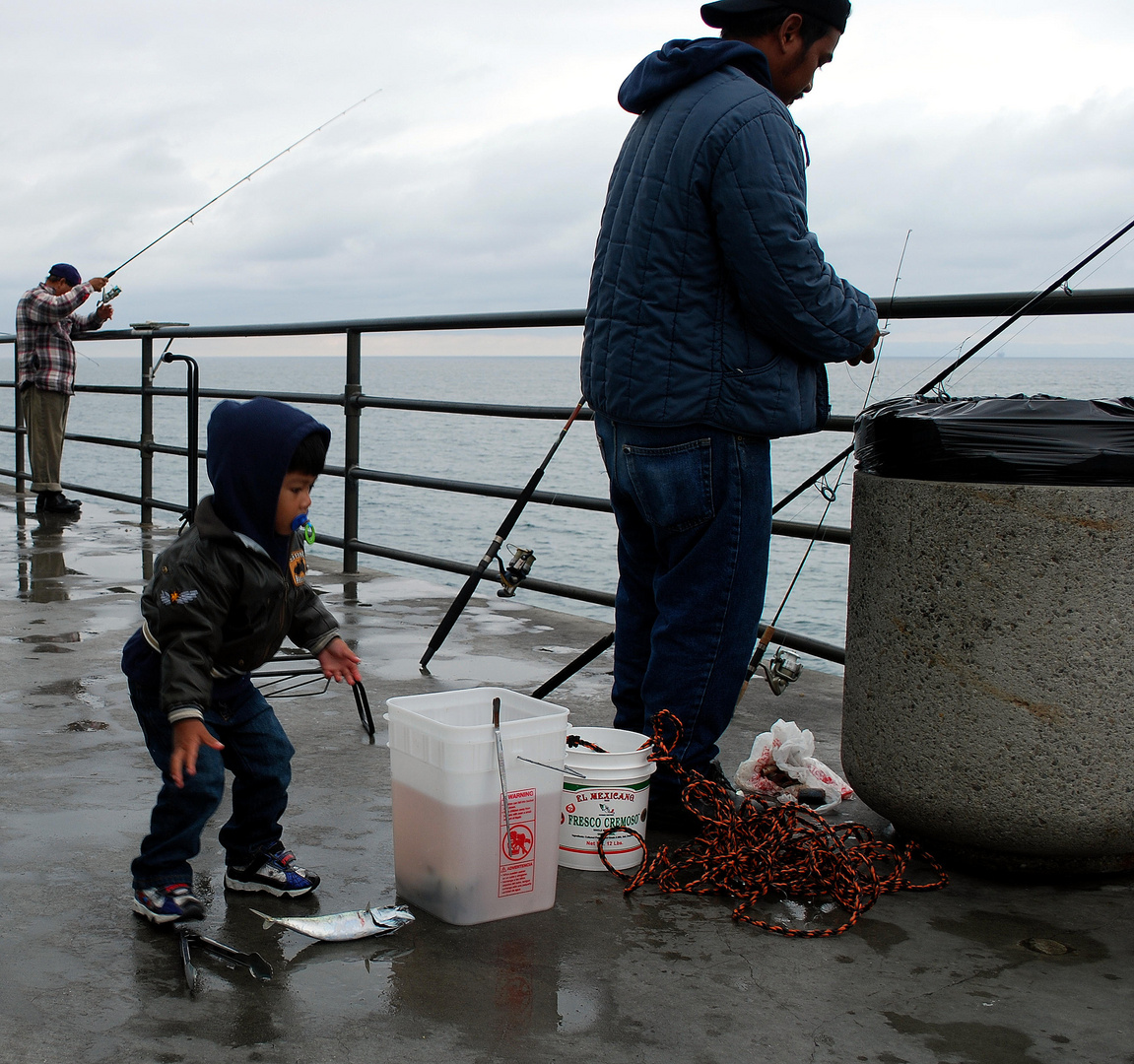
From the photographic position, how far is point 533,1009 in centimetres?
178

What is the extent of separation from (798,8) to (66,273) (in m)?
6.63

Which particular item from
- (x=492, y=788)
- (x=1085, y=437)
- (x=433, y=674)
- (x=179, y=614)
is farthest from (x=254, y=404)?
(x=433, y=674)

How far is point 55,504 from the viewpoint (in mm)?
7703

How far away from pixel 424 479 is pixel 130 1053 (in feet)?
13.0

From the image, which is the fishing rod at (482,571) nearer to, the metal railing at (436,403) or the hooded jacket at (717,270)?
the metal railing at (436,403)

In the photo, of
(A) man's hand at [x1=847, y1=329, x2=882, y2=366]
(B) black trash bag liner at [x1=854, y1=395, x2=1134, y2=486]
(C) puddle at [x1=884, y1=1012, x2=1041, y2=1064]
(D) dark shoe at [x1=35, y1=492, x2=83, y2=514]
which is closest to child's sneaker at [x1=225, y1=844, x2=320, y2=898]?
(C) puddle at [x1=884, y1=1012, x2=1041, y2=1064]

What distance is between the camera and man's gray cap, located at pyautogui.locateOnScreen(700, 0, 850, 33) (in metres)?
2.44

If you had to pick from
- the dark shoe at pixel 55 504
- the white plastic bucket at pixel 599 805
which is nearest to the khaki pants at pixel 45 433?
the dark shoe at pixel 55 504

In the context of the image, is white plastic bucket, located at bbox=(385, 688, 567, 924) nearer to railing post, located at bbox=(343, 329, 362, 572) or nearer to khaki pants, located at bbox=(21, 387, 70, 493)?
railing post, located at bbox=(343, 329, 362, 572)

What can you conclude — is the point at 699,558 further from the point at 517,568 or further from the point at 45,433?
the point at 45,433

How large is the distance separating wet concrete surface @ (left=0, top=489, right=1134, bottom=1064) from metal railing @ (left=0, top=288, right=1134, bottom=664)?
4.71 ft

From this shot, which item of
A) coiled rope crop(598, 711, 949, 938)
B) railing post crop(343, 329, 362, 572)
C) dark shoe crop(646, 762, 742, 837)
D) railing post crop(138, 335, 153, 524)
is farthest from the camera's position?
railing post crop(138, 335, 153, 524)

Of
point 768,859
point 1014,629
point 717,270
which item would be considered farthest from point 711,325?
point 768,859

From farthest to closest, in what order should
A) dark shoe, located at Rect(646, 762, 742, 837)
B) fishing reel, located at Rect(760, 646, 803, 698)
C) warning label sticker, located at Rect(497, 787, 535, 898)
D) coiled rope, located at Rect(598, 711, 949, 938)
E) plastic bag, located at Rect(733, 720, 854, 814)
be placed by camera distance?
1. fishing reel, located at Rect(760, 646, 803, 698)
2. plastic bag, located at Rect(733, 720, 854, 814)
3. dark shoe, located at Rect(646, 762, 742, 837)
4. coiled rope, located at Rect(598, 711, 949, 938)
5. warning label sticker, located at Rect(497, 787, 535, 898)
